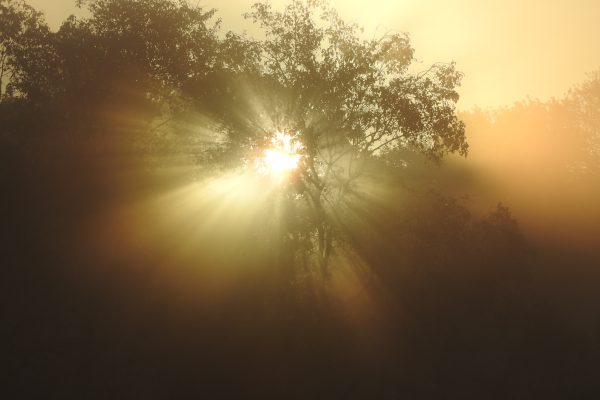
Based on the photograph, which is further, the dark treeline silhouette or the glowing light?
the glowing light

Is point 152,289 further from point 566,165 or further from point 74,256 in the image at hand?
point 566,165

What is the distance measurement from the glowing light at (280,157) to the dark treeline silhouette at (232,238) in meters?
0.54

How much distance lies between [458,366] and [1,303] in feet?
82.5

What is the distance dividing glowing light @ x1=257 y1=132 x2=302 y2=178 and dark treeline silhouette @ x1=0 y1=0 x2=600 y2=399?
543mm

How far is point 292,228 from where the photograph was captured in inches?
1047

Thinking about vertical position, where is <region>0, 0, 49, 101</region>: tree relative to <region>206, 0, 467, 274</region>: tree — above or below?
above

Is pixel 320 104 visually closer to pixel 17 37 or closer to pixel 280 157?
pixel 280 157

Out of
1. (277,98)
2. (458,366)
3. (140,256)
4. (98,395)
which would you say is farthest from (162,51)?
(458,366)

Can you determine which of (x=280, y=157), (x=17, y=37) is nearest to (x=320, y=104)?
(x=280, y=157)

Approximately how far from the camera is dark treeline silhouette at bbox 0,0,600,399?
1989cm

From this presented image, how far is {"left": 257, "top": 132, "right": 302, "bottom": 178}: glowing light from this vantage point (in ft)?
86.3

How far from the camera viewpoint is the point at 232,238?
24.1 metres

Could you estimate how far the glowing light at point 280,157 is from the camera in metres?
26.3

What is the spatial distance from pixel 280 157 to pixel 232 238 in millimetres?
6026
